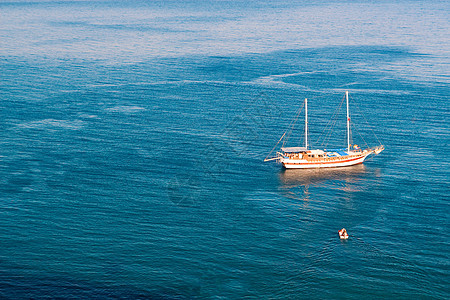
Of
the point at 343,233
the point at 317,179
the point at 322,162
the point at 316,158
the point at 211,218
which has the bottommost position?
the point at 343,233

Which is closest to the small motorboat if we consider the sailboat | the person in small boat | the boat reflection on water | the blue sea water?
the person in small boat

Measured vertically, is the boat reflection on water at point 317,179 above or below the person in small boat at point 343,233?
above

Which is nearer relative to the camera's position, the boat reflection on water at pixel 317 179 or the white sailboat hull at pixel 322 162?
the boat reflection on water at pixel 317 179

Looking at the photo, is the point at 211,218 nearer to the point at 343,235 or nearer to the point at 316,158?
the point at 343,235

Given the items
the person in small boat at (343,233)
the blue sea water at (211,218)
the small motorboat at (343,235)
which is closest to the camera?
the blue sea water at (211,218)

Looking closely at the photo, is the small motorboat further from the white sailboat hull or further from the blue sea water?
the white sailboat hull

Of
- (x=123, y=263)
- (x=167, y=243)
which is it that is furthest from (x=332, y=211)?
(x=123, y=263)

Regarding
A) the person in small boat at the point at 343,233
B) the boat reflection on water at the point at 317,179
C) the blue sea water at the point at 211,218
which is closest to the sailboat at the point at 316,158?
the boat reflection on water at the point at 317,179

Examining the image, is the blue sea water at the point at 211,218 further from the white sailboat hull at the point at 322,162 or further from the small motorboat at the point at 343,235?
the white sailboat hull at the point at 322,162

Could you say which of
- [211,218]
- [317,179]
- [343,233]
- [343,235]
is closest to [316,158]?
[317,179]
